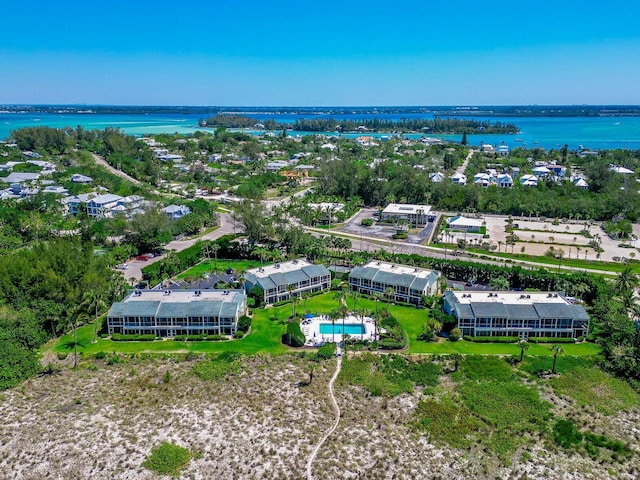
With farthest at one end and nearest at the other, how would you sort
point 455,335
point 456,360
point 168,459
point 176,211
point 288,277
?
point 176,211
point 288,277
point 455,335
point 456,360
point 168,459

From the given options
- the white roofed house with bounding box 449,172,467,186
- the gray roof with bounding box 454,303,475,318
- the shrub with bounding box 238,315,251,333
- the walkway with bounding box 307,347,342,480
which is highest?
the white roofed house with bounding box 449,172,467,186

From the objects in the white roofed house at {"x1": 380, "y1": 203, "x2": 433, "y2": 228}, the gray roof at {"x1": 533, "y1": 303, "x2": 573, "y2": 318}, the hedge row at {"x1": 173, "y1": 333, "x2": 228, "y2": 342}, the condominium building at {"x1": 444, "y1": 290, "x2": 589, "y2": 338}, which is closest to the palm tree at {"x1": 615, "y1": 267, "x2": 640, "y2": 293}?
the condominium building at {"x1": 444, "y1": 290, "x2": 589, "y2": 338}

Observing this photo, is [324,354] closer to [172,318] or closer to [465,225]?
[172,318]

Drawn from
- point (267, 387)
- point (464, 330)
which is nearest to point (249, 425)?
point (267, 387)

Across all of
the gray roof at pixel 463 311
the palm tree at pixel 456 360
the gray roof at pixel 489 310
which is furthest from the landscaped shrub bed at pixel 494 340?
the palm tree at pixel 456 360

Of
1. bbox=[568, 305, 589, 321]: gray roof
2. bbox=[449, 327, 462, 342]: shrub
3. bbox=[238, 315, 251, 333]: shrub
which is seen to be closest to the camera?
bbox=[449, 327, 462, 342]: shrub

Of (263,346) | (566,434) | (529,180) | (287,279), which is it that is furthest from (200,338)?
(529,180)

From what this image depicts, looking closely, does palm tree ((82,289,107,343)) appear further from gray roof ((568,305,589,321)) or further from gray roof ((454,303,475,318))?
gray roof ((568,305,589,321))
